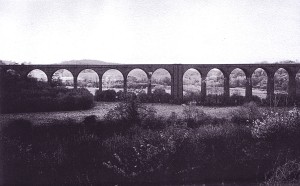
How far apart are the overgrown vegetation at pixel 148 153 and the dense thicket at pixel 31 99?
6.29 meters

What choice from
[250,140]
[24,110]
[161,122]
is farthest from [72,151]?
[24,110]

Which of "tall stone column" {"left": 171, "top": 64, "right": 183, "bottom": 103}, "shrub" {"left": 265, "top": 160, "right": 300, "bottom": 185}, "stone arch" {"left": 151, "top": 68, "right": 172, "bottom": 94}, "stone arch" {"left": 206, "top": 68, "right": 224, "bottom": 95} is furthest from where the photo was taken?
"stone arch" {"left": 151, "top": 68, "right": 172, "bottom": 94}

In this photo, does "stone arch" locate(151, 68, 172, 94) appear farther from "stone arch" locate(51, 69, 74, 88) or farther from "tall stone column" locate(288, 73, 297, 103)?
"tall stone column" locate(288, 73, 297, 103)

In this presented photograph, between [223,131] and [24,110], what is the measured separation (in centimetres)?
1268

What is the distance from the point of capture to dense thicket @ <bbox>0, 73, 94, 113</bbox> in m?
20.0

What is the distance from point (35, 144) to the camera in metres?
12.4

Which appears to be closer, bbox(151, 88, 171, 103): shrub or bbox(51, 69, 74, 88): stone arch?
bbox(151, 88, 171, 103): shrub

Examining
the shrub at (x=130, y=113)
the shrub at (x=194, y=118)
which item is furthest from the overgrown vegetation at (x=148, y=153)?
the shrub at (x=194, y=118)

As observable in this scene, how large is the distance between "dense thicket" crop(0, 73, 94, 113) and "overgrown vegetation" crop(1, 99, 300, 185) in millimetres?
6293

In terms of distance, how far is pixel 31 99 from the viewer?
20547 millimetres

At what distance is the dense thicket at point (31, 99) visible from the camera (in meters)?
20.0

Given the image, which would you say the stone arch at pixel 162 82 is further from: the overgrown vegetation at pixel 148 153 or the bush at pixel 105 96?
the overgrown vegetation at pixel 148 153

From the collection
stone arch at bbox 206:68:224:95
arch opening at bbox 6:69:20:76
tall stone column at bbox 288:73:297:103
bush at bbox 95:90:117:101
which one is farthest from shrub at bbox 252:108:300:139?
arch opening at bbox 6:69:20:76

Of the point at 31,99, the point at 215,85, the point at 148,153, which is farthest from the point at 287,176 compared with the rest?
the point at 215,85
